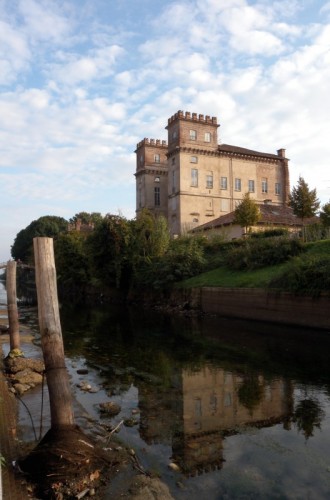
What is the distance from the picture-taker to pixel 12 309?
667 inches

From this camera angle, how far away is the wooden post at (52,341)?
21.4ft

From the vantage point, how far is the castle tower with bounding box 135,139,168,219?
6631cm

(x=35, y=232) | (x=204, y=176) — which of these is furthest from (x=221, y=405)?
(x=35, y=232)

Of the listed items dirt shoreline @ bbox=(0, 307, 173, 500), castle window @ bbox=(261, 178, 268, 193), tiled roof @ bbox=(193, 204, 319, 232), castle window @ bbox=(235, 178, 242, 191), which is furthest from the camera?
castle window @ bbox=(261, 178, 268, 193)

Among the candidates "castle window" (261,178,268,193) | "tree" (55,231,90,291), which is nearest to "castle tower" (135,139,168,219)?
"tree" (55,231,90,291)

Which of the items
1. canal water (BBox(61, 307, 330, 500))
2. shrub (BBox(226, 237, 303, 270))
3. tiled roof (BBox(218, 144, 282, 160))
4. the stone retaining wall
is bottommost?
canal water (BBox(61, 307, 330, 500))

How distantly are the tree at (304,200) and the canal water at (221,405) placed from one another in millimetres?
18508

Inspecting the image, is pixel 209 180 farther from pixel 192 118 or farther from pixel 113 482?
pixel 113 482

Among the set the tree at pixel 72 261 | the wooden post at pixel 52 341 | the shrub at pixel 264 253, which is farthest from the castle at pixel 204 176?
the wooden post at pixel 52 341

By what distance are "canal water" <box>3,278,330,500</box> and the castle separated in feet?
126

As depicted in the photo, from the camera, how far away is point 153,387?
38.5ft

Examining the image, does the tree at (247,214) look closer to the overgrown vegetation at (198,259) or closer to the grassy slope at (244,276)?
the overgrown vegetation at (198,259)

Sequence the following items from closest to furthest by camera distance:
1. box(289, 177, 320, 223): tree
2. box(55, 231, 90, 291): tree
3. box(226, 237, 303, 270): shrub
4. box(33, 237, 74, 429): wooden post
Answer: box(33, 237, 74, 429): wooden post, box(226, 237, 303, 270): shrub, box(289, 177, 320, 223): tree, box(55, 231, 90, 291): tree

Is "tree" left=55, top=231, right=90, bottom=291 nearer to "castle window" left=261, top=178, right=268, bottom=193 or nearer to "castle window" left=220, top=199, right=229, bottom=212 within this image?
"castle window" left=220, top=199, right=229, bottom=212
